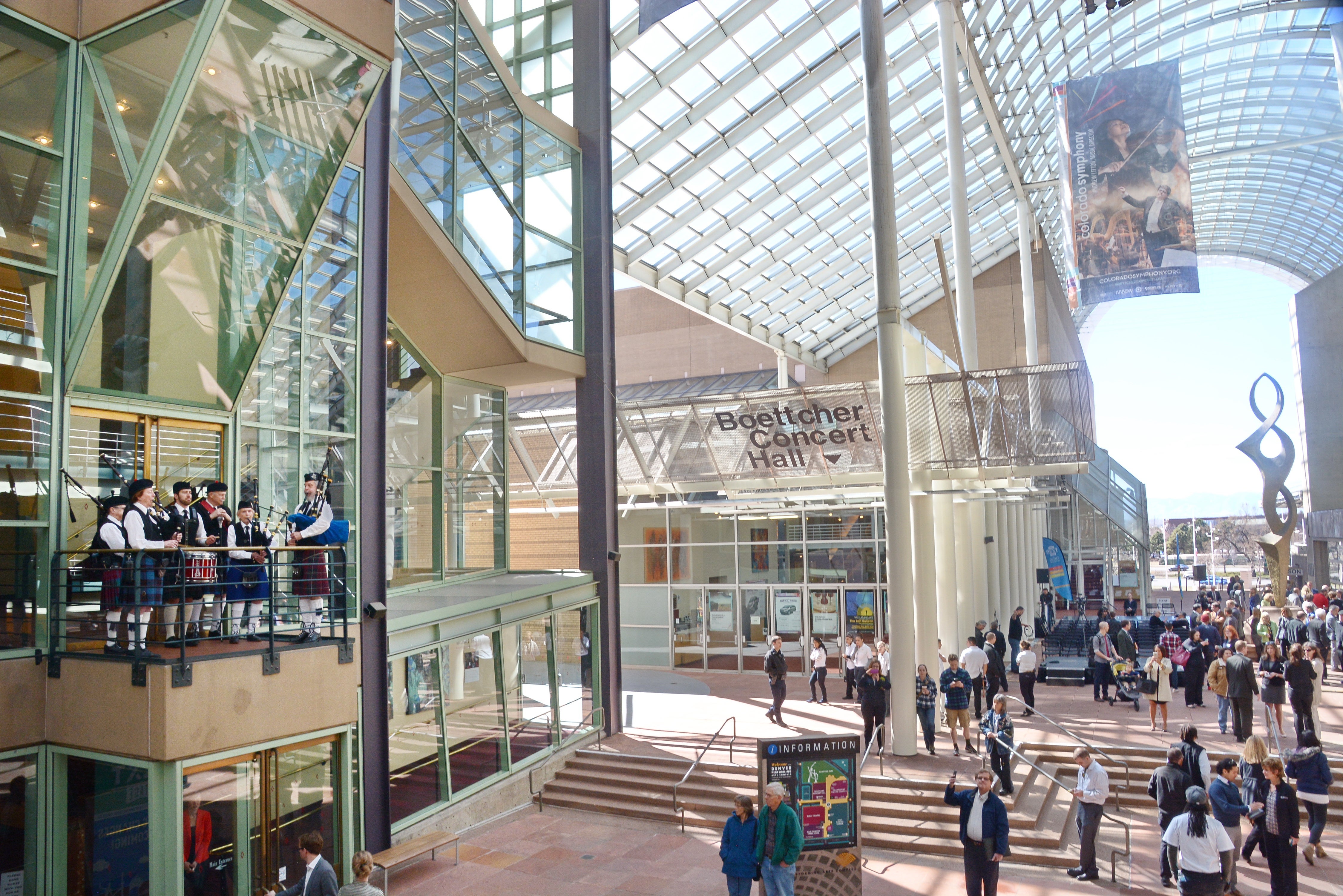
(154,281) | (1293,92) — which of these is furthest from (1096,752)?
(1293,92)

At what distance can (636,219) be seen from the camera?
24.6 m

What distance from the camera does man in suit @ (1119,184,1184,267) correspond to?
55.1 feet

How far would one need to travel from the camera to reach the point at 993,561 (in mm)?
29469

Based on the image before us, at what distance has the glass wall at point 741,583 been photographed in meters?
24.0

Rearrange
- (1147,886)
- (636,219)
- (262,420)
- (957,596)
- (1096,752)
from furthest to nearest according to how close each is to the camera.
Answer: (636,219) → (957,596) → (1096,752) → (262,420) → (1147,886)

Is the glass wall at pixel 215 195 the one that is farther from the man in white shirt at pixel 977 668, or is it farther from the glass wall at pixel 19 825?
the man in white shirt at pixel 977 668

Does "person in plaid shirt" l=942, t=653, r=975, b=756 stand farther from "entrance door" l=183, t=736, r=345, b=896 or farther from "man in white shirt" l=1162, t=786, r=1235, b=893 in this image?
"entrance door" l=183, t=736, r=345, b=896

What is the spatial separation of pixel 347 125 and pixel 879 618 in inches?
724

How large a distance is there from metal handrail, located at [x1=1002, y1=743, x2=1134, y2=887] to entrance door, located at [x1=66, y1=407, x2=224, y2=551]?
10.1m

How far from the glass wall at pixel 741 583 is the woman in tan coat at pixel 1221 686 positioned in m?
9.06

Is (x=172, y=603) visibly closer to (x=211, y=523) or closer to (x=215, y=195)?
(x=211, y=523)

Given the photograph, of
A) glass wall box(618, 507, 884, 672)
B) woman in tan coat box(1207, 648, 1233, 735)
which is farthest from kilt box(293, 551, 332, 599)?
glass wall box(618, 507, 884, 672)

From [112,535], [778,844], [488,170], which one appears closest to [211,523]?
[112,535]

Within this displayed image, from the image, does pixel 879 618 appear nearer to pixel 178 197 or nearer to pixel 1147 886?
pixel 1147 886
